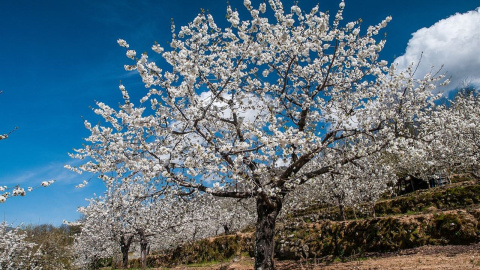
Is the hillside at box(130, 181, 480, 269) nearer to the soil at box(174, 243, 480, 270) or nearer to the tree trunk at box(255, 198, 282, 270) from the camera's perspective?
the soil at box(174, 243, 480, 270)

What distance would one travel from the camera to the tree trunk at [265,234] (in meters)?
8.84

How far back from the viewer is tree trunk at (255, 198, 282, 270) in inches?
348

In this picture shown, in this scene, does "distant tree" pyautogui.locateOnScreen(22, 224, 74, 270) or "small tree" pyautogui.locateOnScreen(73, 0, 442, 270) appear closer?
"small tree" pyautogui.locateOnScreen(73, 0, 442, 270)

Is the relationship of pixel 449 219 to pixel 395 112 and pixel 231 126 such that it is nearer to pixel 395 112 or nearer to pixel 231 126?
pixel 395 112

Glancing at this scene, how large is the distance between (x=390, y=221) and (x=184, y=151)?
12718 millimetres

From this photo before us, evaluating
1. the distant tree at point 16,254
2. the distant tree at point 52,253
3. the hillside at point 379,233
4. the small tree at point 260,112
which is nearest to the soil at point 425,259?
the hillside at point 379,233

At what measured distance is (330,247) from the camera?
1677cm

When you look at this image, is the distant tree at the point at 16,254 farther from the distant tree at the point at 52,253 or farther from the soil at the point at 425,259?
the soil at the point at 425,259

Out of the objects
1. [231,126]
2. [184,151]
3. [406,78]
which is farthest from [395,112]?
[184,151]

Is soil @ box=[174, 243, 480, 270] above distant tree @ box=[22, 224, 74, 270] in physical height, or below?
below

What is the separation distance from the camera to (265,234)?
905 cm

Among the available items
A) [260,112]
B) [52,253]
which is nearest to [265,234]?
[260,112]

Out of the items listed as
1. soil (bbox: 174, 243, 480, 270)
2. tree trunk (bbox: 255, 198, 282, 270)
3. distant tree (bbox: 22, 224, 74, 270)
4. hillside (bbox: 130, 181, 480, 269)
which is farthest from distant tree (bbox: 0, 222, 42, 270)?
tree trunk (bbox: 255, 198, 282, 270)

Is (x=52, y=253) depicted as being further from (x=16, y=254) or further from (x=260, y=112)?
(x=260, y=112)
